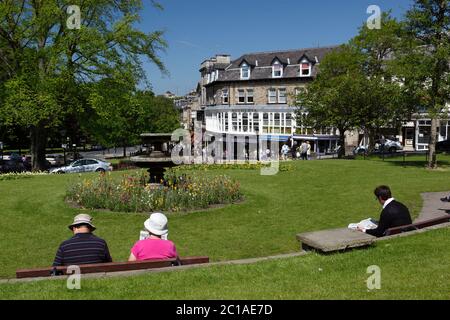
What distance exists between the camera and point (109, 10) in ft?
109

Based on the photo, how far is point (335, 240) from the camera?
7648 mm

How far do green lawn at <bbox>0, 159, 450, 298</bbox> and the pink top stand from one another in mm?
565

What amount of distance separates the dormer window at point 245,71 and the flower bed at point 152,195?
43591 millimetres

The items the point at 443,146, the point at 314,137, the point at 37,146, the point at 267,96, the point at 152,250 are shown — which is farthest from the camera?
the point at 267,96

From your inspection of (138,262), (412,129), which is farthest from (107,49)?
(412,129)

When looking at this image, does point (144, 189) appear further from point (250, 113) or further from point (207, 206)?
point (250, 113)

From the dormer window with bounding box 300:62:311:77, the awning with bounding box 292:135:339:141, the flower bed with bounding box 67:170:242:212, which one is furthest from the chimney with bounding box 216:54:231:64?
the flower bed with bounding box 67:170:242:212

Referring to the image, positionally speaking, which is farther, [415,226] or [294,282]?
[415,226]

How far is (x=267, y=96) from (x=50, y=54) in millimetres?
32381

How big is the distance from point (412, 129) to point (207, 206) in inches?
1831

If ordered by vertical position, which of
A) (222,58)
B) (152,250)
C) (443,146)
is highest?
(222,58)
